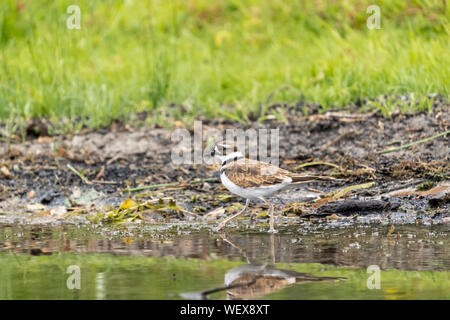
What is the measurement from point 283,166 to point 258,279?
349 centimetres

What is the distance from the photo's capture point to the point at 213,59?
1207cm

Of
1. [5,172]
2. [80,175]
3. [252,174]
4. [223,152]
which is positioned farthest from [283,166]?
[5,172]

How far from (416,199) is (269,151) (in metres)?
2.15

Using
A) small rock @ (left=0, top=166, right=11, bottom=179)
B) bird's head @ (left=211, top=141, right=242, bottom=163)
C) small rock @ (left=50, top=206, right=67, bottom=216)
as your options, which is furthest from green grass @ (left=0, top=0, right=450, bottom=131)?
bird's head @ (left=211, top=141, right=242, bottom=163)

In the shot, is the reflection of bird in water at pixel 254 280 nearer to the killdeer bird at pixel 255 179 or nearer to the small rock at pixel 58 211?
the killdeer bird at pixel 255 179

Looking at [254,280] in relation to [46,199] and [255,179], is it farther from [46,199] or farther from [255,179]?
[46,199]

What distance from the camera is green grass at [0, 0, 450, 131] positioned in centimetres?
929

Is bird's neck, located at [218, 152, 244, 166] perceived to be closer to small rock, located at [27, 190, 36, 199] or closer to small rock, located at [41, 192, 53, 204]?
small rock, located at [41, 192, 53, 204]

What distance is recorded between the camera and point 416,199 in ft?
20.9

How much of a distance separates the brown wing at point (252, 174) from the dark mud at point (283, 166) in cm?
49

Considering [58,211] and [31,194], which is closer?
[58,211]

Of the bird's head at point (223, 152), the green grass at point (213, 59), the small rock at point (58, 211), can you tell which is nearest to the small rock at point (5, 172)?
the small rock at point (58, 211)

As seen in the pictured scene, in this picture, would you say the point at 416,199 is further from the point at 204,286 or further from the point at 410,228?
the point at 204,286

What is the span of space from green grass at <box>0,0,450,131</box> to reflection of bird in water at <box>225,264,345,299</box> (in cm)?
432
